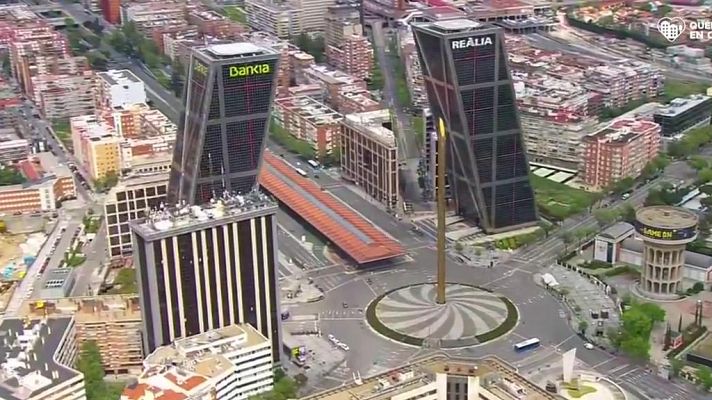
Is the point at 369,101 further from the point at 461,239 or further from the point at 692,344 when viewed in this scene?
the point at 692,344

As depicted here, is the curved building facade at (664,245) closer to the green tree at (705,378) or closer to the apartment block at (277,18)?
the green tree at (705,378)

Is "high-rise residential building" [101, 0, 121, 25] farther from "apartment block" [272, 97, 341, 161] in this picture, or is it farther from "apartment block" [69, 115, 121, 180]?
"apartment block" [69, 115, 121, 180]

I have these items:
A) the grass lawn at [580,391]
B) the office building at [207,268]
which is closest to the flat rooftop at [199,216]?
the office building at [207,268]

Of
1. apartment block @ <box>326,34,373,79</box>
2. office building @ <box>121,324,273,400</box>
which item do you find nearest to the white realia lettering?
office building @ <box>121,324,273,400</box>

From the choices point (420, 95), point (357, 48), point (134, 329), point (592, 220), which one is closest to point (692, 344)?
point (592, 220)

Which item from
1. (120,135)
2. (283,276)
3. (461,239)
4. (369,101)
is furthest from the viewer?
(369,101)

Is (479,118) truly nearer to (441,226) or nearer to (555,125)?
(441,226)
